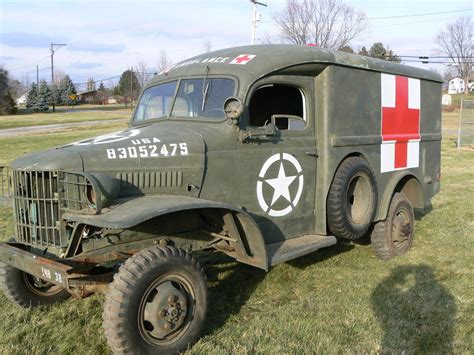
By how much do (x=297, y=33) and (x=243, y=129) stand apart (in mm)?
32160

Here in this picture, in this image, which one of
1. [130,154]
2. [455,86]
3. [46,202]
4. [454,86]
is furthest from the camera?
[454,86]

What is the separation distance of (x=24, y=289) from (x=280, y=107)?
2905 millimetres

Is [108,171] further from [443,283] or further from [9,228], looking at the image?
[9,228]

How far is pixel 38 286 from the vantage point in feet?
14.2

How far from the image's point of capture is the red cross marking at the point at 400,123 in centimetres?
569

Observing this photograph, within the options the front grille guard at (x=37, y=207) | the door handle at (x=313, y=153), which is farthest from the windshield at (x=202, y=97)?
the front grille guard at (x=37, y=207)

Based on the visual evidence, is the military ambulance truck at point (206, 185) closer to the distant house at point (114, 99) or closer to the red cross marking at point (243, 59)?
the red cross marking at point (243, 59)

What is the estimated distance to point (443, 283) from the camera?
4973mm

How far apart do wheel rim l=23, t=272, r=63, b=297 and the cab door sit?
1.86m

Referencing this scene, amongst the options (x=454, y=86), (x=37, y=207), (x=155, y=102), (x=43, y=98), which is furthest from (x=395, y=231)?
(x=454, y=86)

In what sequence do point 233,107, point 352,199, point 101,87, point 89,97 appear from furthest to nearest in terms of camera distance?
point 101,87, point 89,97, point 352,199, point 233,107

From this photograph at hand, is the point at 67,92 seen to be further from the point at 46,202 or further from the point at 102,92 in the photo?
the point at 46,202

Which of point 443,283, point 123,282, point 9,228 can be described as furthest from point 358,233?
point 9,228

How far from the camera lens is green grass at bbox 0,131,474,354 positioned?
3.69 meters
